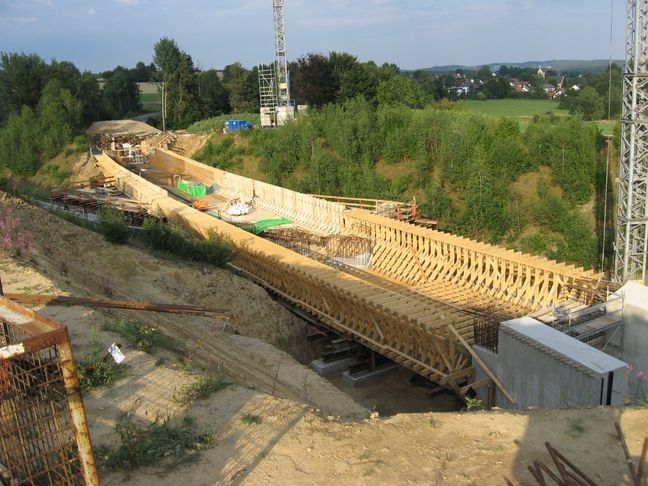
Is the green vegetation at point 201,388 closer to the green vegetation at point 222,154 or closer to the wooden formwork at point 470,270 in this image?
the wooden formwork at point 470,270

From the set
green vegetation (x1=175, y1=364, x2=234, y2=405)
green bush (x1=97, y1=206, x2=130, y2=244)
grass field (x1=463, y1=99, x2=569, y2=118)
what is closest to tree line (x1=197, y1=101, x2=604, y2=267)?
green bush (x1=97, y1=206, x2=130, y2=244)

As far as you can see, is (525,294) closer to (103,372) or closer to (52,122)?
(103,372)

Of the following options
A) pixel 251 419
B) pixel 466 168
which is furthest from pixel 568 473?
pixel 466 168

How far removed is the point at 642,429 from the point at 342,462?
2896mm

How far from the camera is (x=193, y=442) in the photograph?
6.11 m

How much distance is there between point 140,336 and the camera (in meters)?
8.74

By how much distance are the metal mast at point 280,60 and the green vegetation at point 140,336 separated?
41.3 meters

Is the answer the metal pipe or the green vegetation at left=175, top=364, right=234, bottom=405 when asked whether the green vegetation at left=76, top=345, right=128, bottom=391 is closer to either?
the green vegetation at left=175, top=364, right=234, bottom=405

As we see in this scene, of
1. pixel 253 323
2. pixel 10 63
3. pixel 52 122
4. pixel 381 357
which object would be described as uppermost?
pixel 10 63

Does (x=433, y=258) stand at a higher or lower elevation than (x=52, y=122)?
lower

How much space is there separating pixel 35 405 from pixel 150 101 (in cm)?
9249

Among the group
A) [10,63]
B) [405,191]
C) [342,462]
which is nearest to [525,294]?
[342,462]

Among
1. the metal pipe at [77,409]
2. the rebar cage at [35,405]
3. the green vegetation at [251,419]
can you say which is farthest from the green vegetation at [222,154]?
the metal pipe at [77,409]

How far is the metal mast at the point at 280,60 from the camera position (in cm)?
4883
